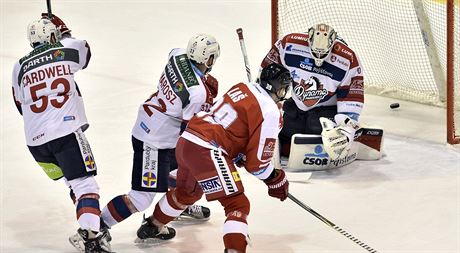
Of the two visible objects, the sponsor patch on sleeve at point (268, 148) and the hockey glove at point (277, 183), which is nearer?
the sponsor patch on sleeve at point (268, 148)

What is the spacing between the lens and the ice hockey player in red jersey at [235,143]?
185 inches

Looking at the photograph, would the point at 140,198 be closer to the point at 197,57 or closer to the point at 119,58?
the point at 197,57

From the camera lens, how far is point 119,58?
321 inches

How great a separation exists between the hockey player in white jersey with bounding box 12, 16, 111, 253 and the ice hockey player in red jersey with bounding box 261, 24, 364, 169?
60.8 inches

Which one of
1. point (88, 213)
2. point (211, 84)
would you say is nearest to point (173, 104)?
point (211, 84)

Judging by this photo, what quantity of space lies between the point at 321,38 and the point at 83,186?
176 cm

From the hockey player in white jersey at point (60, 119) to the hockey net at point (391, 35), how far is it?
2.11 metres

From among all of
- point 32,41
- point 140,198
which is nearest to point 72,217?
point 140,198

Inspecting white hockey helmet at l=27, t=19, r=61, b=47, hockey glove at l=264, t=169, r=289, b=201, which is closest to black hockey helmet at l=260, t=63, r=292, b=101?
hockey glove at l=264, t=169, r=289, b=201

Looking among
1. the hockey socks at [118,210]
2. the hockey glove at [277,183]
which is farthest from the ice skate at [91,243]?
Answer: the hockey glove at [277,183]

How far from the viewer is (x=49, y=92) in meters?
5.06

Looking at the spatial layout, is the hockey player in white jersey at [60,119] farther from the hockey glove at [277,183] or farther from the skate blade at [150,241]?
the hockey glove at [277,183]

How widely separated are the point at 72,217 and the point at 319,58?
164 cm

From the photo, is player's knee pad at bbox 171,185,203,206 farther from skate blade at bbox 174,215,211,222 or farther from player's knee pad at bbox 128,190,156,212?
skate blade at bbox 174,215,211,222
